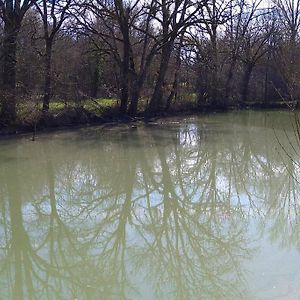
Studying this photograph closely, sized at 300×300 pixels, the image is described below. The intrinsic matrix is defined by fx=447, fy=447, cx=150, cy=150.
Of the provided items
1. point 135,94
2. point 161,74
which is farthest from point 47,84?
point 161,74

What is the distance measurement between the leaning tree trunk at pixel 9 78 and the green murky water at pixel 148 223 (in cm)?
246

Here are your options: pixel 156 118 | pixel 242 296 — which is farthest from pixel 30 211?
pixel 156 118

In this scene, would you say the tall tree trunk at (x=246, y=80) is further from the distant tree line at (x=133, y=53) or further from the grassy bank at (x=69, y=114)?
the grassy bank at (x=69, y=114)

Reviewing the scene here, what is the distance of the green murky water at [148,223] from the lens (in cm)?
462

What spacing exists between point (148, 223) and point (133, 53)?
54.3 feet

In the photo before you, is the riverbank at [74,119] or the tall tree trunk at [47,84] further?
the tall tree trunk at [47,84]

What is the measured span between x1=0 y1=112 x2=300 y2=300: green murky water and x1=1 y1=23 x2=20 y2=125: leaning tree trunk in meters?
2.46

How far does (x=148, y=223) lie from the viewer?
6.56 meters

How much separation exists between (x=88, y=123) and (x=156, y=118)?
4123 millimetres

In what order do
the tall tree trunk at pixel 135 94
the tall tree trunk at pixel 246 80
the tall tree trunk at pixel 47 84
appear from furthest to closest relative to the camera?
the tall tree trunk at pixel 246 80 < the tall tree trunk at pixel 135 94 < the tall tree trunk at pixel 47 84

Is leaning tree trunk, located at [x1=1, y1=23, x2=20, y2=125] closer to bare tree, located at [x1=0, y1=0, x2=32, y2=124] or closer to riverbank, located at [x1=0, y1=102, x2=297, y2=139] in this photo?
bare tree, located at [x1=0, y1=0, x2=32, y2=124]

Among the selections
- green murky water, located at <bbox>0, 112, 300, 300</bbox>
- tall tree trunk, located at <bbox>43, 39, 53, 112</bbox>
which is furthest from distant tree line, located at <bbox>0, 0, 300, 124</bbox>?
green murky water, located at <bbox>0, 112, 300, 300</bbox>

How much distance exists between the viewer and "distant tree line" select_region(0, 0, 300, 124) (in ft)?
50.4

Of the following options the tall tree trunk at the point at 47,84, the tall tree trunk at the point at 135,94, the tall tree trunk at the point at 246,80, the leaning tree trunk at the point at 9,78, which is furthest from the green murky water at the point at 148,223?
the tall tree trunk at the point at 246,80
